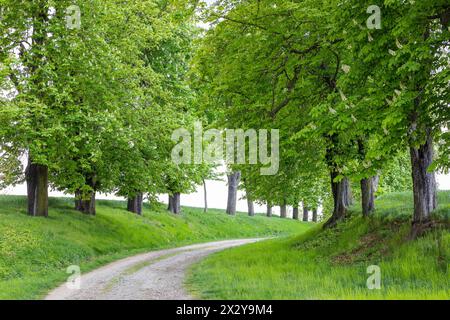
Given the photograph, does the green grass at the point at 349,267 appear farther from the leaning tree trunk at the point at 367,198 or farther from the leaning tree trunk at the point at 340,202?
the leaning tree trunk at the point at 340,202

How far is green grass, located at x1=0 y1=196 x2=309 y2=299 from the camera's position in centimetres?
1698

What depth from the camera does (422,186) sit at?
51.6 feet

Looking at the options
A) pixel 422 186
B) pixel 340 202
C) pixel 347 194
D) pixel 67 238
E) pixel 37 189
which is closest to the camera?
pixel 422 186

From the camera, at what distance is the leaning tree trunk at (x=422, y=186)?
15617 millimetres

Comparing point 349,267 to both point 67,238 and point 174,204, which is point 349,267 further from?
point 174,204

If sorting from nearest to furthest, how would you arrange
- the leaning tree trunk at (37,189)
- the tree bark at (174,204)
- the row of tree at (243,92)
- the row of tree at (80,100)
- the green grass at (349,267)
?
the green grass at (349,267), the row of tree at (243,92), the row of tree at (80,100), the leaning tree trunk at (37,189), the tree bark at (174,204)

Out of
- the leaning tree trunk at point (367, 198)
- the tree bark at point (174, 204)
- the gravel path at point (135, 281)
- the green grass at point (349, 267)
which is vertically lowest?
the gravel path at point (135, 281)

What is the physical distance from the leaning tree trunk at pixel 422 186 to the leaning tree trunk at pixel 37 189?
18669 millimetres

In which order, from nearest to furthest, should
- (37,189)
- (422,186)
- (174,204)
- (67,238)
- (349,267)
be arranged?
(349,267), (422,186), (67,238), (37,189), (174,204)

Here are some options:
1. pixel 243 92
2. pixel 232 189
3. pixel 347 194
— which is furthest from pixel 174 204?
pixel 243 92

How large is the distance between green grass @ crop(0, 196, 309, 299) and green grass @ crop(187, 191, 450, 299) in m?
5.56

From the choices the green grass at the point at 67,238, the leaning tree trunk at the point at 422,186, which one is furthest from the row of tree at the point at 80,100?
the leaning tree trunk at the point at 422,186

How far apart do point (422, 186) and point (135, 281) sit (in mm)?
10277

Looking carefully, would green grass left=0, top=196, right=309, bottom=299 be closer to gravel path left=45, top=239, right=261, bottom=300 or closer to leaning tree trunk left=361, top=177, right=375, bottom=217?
gravel path left=45, top=239, right=261, bottom=300
